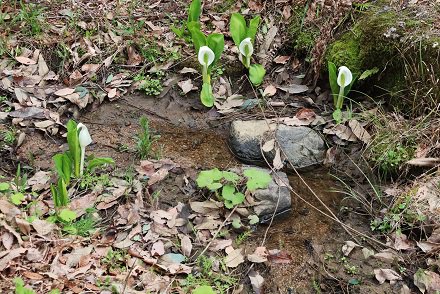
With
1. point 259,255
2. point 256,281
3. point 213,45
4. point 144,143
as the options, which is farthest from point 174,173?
point 213,45

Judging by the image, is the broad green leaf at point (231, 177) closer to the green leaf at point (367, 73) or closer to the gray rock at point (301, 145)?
the gray rock at point (301, 145)

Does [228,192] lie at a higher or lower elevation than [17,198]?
lower

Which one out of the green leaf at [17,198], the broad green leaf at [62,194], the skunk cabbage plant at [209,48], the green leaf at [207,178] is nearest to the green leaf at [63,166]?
the broad green leaf at [62,194]

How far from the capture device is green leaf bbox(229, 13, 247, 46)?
12.3ft

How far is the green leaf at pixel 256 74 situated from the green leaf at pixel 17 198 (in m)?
1.75

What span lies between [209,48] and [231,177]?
1.05m

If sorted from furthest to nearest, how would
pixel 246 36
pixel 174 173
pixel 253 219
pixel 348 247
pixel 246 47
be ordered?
pixel 246 36 < pixel 246 47 < pixel 174 173 < pixel 253 219 < pixel 348 247

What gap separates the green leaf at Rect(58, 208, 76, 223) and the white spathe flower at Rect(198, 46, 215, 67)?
54.3 inches

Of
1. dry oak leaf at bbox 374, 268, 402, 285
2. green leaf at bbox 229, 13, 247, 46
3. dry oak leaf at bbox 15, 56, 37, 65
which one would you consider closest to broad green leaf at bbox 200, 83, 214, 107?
green leaf at bbox 229, 13, 247, 46

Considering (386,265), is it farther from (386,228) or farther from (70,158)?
(70,158)

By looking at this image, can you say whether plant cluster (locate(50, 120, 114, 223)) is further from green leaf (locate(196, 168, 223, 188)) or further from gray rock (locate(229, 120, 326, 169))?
gray rock (locate(229, 120, 326, 169))

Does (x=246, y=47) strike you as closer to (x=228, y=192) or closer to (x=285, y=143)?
(x=285, y=143)

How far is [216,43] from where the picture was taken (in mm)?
3562

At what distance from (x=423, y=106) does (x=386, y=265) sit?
41.3 inches
